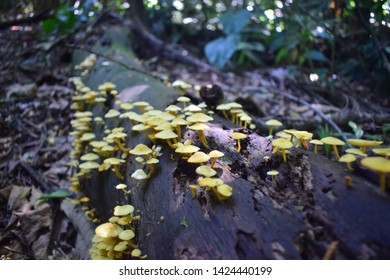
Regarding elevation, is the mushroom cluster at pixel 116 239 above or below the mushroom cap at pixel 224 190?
below

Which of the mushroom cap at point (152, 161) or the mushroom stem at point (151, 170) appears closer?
the mushroom cap at point (152, 161)

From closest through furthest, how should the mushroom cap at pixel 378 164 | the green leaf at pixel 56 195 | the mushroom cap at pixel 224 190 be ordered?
the mushroom cap at pixel 378 164
the mushroom cap at pixel 224 190
the green leaf at pixel 56 195

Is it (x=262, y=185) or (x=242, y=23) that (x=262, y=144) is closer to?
(x=262, y=185)

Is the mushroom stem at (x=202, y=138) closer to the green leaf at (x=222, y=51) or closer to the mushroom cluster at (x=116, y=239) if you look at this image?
the mushroom cluster at (x=116, y=239)

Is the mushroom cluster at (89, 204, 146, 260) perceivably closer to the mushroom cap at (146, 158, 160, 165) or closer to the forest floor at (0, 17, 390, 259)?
the mushroom cap at (146, 158, 160, 165)

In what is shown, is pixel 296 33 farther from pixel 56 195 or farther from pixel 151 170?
pixel 56 195

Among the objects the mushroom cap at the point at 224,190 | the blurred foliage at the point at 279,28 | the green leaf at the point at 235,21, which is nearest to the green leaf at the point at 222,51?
the blurred foliage at the point at 279,28

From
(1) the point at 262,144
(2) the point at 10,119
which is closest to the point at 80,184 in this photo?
(2) the point at 10,119

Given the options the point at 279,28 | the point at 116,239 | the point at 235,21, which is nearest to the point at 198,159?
the point at 116,239
